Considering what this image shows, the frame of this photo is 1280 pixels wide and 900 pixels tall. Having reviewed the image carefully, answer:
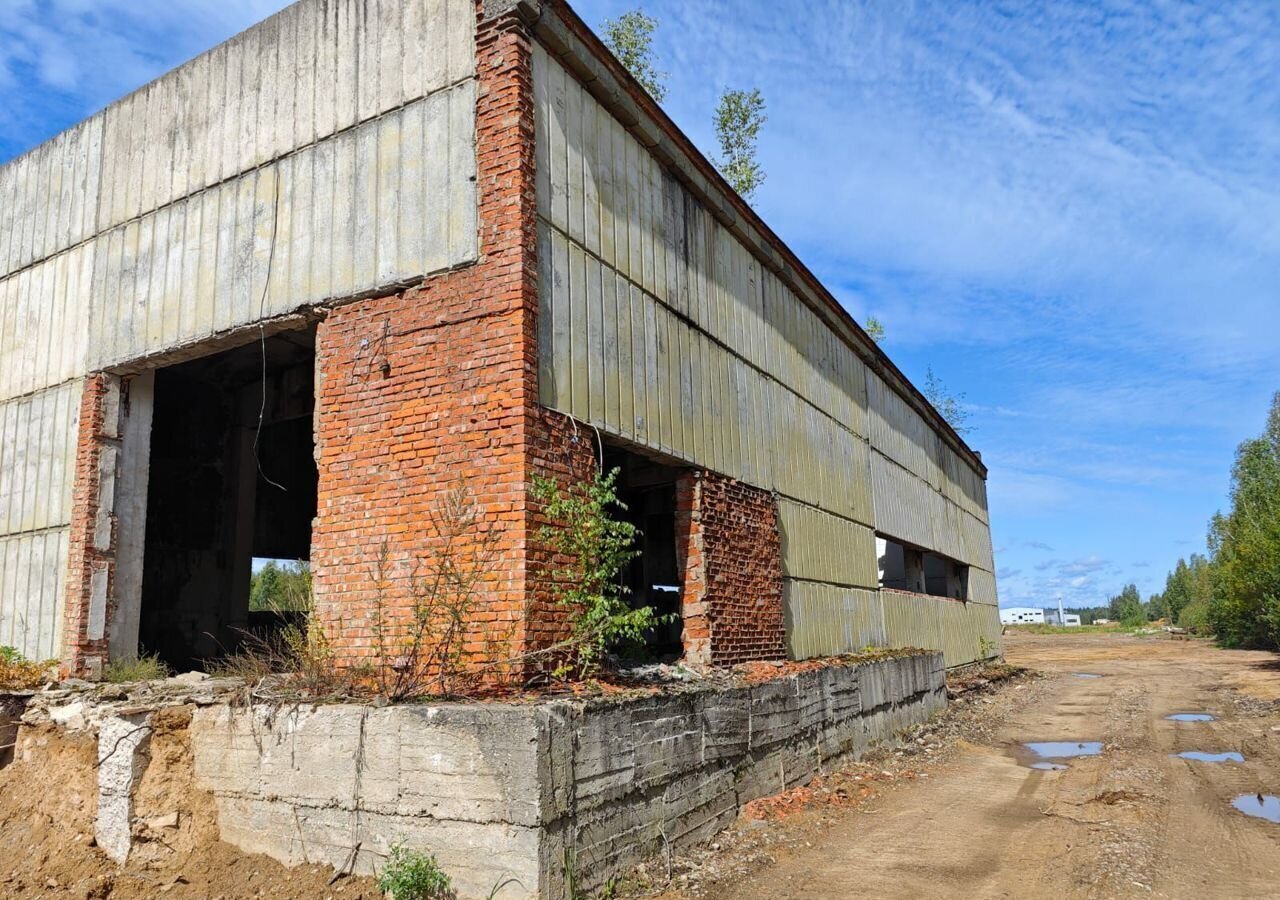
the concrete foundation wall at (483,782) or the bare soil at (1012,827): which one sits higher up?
the concrete foundation wall at (483,782)

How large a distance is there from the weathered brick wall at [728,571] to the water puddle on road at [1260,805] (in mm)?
5175

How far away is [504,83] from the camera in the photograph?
7.86 meters

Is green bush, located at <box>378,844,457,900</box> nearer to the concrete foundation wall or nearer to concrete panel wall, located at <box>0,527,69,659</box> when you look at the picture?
the concrete foundation wall

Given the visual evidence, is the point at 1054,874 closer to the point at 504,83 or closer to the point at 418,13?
the point at 504,83

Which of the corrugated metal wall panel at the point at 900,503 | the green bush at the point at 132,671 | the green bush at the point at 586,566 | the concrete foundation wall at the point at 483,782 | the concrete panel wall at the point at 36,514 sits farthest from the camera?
the corrugated metal wall panel at the point at 900,503

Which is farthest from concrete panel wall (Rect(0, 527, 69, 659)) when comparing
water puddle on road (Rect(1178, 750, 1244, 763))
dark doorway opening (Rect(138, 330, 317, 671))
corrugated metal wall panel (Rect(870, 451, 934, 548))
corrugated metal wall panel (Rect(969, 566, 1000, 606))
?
corrugated metal wall panel (Rect(969, 566, 1000, 606))

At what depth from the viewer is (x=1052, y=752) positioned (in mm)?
13586

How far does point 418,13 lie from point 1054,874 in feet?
30.5

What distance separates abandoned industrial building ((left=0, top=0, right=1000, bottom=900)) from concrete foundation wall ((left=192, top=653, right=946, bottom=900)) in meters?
0.03

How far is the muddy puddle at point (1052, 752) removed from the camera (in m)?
12.5

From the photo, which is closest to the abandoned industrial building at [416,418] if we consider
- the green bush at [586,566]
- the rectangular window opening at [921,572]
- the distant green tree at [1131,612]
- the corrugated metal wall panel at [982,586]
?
the green bush at [586,566]

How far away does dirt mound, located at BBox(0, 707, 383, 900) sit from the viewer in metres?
6.44

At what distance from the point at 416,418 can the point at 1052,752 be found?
1110 centimetres

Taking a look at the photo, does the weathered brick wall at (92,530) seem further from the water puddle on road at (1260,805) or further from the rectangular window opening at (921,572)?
the rectangular window opening at (921,572)
